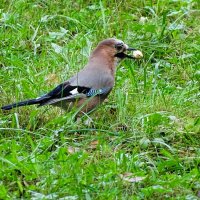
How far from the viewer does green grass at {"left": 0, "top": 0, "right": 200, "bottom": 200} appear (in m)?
4.92

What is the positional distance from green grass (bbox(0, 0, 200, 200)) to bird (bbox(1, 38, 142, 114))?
0.37ft

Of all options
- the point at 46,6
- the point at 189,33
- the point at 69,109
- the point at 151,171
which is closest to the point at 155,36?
the point at 189,33

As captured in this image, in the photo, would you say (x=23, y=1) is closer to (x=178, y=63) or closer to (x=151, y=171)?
(x=178, y=63)

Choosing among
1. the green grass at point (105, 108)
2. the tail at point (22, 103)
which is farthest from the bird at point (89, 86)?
the green grass at point (105, 108)

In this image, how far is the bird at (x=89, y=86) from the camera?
5945 mm

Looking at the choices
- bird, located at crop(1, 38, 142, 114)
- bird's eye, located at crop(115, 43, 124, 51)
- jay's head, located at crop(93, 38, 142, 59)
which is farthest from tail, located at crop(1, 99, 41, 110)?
bird's eye, located at crop(115, 43, 124, 51)

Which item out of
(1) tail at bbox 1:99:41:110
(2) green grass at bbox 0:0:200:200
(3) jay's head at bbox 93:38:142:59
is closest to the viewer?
(2) green grass at bbox 0:0:200:200

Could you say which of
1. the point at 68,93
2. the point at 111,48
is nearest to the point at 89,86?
the point at 68,93

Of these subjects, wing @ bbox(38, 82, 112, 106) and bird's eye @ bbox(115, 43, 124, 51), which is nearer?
wing @ bbox(38, 82, 112, 106)

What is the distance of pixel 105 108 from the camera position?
20.5 ft

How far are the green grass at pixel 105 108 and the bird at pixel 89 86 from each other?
113 mm

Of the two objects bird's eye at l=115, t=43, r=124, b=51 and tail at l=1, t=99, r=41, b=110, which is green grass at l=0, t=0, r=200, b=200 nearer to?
tail at l=1, t=99, r=41, b=110

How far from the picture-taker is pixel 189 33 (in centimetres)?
782

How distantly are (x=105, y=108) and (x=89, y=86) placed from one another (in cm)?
23
